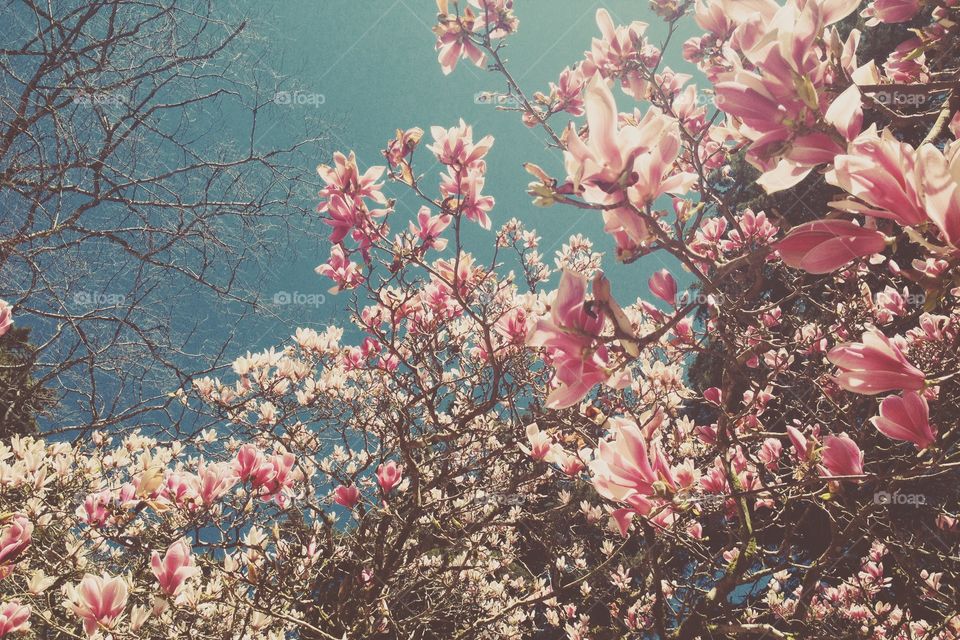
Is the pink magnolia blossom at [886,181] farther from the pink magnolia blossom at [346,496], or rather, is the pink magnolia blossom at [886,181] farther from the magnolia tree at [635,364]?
the pink magnolia blossom at [346,496]

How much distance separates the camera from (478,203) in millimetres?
1743

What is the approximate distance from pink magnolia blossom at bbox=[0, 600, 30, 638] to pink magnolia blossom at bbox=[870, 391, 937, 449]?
2.23 meters

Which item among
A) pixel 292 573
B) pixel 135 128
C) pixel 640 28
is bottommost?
pixel 292 573

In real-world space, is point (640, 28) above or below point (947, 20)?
above

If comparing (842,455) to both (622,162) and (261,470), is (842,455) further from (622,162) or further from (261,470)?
(261,470)

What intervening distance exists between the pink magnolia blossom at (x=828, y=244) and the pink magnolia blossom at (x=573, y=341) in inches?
10.5

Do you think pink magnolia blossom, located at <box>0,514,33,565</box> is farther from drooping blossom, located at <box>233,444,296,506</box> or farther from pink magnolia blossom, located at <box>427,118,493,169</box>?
pink magnolia blossom, located at <box>427,118,493,169</box>

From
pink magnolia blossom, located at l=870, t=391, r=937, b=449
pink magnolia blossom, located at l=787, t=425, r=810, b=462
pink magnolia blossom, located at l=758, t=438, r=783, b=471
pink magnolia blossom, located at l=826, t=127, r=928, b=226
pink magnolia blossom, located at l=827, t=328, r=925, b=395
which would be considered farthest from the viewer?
pink magnolia blossom, located at l=758, t=438, r=783, b=471

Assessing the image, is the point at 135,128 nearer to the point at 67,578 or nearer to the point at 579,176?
the point at 67,578

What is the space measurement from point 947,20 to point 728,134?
0.47 metres

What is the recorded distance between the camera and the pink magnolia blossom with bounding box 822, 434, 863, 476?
1.09 meters

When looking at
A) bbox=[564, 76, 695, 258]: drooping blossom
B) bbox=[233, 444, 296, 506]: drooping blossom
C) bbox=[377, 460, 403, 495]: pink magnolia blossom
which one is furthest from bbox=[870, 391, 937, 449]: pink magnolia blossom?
bbox=[377, 460, 403, 495]: pink magnolia blossom

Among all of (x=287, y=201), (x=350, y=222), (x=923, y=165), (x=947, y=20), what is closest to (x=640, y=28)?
(x=947, y=20)

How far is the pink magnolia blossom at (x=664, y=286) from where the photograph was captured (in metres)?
1.38
